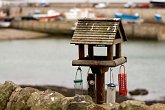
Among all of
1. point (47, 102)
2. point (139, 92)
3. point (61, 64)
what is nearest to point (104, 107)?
point (47, 102)

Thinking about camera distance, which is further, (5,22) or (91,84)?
(5,22)

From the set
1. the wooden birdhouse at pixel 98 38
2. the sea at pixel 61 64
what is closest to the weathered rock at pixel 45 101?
the wooden birdhouse at pixel 98 38

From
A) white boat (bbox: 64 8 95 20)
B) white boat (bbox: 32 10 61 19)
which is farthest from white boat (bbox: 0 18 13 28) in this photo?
white boat (bbox: 64 8 95 20)

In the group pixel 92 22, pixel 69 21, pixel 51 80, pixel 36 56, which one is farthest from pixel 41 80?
pixel 69 21

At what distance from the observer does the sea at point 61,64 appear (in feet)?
101

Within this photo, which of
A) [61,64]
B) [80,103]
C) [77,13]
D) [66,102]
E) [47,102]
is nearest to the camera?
[80,103]

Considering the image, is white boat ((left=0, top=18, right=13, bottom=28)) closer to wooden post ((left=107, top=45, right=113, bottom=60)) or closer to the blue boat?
the blue boat

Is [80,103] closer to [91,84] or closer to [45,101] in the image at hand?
[45,101]

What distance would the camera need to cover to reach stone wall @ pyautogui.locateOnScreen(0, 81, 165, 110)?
34.8 feet

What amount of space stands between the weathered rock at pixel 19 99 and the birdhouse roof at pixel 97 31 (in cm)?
154

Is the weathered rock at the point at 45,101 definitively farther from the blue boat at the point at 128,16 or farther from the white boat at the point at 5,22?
the white boat at the point at 5,22

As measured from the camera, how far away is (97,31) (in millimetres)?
11820

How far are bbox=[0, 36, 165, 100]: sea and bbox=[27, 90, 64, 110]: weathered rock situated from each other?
14402mm

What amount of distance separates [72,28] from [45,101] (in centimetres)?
5736
